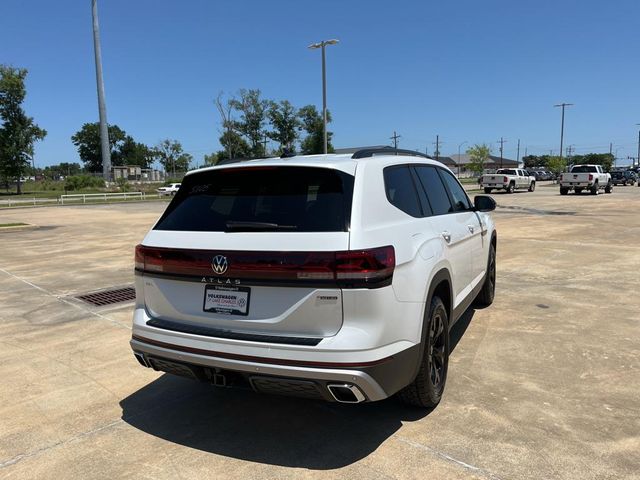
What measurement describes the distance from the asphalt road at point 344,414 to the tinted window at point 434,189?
1392 mm

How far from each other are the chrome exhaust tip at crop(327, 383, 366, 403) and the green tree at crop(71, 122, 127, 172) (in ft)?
450

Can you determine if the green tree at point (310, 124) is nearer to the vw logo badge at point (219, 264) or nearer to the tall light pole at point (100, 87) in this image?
the tall light pole at point (100, 87)

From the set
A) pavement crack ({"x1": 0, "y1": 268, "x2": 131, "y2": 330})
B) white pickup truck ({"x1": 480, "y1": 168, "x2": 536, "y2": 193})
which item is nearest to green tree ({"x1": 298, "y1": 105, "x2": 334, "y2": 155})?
white pickup truck ({"x1": 480, "y1": 168, "x2": 536, "y2": 193})

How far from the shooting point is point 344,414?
363cm

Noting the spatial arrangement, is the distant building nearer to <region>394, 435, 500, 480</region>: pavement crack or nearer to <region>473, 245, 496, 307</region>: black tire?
<region>473, 245, 496, 307</region>: black tire

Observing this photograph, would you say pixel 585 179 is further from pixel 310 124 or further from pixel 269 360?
pixel 310 124

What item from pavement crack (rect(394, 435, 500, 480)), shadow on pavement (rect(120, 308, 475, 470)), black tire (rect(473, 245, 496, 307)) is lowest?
shadow on pavement (rect(120, 308, 475, 470))

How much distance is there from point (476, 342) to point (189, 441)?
2.97 metres

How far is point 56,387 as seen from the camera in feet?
13.6

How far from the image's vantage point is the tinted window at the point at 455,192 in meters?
4.84

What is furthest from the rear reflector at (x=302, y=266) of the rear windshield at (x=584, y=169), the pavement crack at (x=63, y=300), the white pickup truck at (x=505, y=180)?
the white pickup truck at (x=505, y=180)

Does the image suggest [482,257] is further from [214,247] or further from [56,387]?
[56,387]

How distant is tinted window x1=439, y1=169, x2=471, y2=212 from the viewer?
4844 mm

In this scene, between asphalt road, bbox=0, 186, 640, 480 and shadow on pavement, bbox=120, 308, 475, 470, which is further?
shadow on pavement, bbox=120, 308, 475, 470
